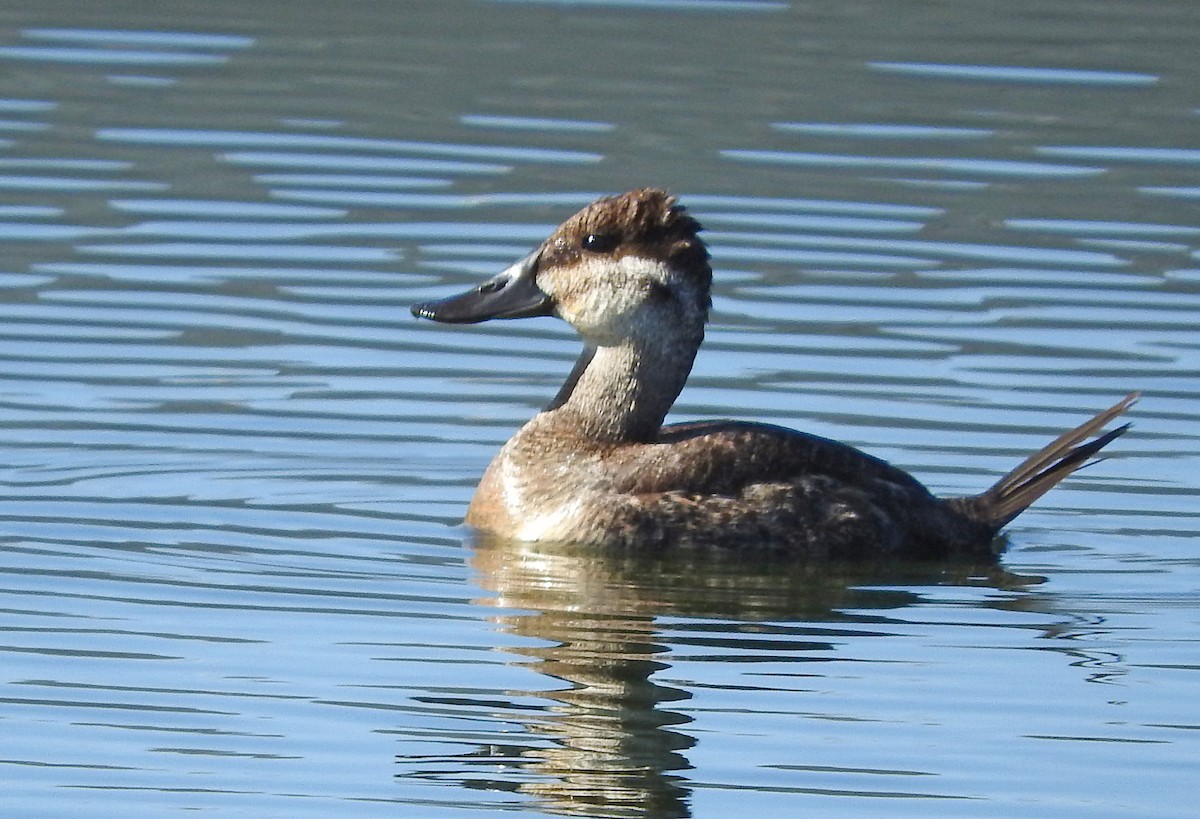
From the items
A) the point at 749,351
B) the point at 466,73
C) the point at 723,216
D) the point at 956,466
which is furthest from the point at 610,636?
the point at 466,73

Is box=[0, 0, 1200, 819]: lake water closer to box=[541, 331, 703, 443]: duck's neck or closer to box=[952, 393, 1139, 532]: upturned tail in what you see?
box=[952, 393, 1139, 532]: upturned tail

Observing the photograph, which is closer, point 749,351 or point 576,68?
point 749,351

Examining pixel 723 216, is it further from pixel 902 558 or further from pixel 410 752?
pixel 410 752

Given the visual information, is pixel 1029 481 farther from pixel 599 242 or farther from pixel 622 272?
pixel 599 242

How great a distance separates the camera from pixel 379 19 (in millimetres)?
17422

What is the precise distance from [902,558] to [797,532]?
0.35 metres

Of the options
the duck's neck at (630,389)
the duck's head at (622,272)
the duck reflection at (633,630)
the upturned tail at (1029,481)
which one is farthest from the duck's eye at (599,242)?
the upturned tail at (1029,481)

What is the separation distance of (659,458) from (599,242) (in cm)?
71

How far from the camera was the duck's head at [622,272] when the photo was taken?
927cm

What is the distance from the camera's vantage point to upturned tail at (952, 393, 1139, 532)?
30.5 ft

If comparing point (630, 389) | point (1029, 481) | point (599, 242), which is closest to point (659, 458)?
point (630, 389)

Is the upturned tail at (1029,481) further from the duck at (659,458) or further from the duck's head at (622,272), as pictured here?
the duck's head at (622,272)

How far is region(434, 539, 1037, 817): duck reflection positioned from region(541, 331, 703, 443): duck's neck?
1.73ft

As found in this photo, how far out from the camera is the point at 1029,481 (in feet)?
30.7
